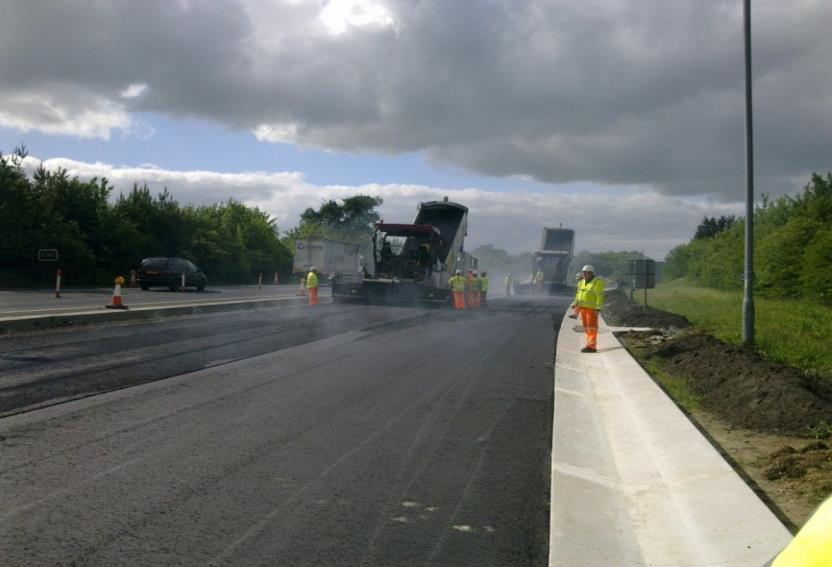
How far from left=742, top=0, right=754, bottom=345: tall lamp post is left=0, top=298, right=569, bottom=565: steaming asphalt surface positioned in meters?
4.14

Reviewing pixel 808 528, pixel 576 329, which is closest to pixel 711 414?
pixel 808 528

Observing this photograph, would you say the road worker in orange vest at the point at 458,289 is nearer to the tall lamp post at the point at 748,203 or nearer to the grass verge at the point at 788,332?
the grass verge at the point at 788,332

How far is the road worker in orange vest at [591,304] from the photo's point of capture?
46.6 feet

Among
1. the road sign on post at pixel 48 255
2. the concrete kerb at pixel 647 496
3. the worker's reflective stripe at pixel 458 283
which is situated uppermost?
the road sign on post at pixel 48 255

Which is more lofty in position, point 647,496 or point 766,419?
point 766,419

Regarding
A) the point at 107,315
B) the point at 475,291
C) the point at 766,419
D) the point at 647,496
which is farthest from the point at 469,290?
the point at 647,496

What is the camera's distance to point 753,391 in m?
8.39

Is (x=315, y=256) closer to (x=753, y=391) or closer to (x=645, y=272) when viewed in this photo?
(x=645, y=272)

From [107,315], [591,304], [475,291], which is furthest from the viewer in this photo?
[475,291]

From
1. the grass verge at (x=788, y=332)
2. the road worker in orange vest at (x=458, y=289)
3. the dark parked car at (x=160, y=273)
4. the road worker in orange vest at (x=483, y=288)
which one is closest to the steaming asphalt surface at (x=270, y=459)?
the grass verge at (x=788, y=332)

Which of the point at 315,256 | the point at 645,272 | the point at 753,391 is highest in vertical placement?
the point at 315,256

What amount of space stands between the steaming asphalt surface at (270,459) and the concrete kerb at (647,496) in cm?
22

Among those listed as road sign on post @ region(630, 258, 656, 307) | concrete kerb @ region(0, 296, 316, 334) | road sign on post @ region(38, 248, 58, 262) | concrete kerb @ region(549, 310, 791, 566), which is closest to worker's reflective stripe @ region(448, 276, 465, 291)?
road sign on post @ region(630, 258, 656, 307)

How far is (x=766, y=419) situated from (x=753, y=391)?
947 mm
